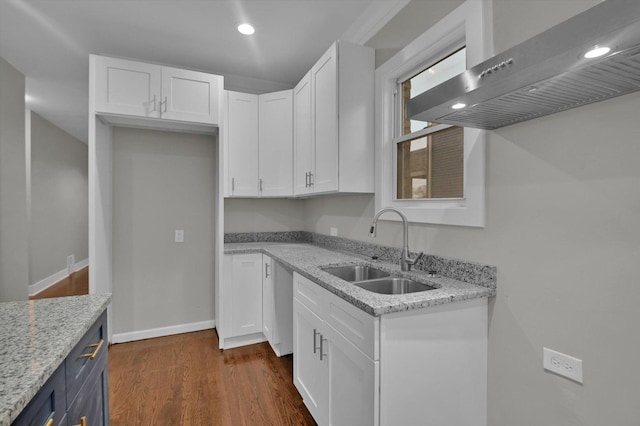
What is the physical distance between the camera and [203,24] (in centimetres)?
255

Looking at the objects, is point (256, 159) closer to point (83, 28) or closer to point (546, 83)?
point (83, 28)

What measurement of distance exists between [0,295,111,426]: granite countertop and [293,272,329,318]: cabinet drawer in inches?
38.8

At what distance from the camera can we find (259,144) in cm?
315

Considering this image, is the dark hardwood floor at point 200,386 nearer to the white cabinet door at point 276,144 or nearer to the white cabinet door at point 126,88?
the white cabinet door at point 276,144

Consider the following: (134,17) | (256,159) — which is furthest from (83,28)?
(256,159)

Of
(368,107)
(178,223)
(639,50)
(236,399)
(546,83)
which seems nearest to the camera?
(639,50)

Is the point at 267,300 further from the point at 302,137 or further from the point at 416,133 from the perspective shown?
the point at 416,133

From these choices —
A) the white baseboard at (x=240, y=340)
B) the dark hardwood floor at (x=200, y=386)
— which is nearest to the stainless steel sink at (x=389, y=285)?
the dark hardwood floor at (x=200, y=386)

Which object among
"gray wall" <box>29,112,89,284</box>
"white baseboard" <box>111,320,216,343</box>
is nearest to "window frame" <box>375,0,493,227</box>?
"white baseboard" <box>111,320,216,343</box>

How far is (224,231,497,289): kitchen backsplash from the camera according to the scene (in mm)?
1582

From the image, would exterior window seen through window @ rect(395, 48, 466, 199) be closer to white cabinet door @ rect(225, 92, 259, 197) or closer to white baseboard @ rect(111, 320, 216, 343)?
white cabinet door @ rect(225, 92, 259, 197)

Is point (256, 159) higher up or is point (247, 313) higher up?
point (256, 159)

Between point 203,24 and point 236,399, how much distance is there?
111 inches

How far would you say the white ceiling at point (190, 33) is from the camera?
233 cm
